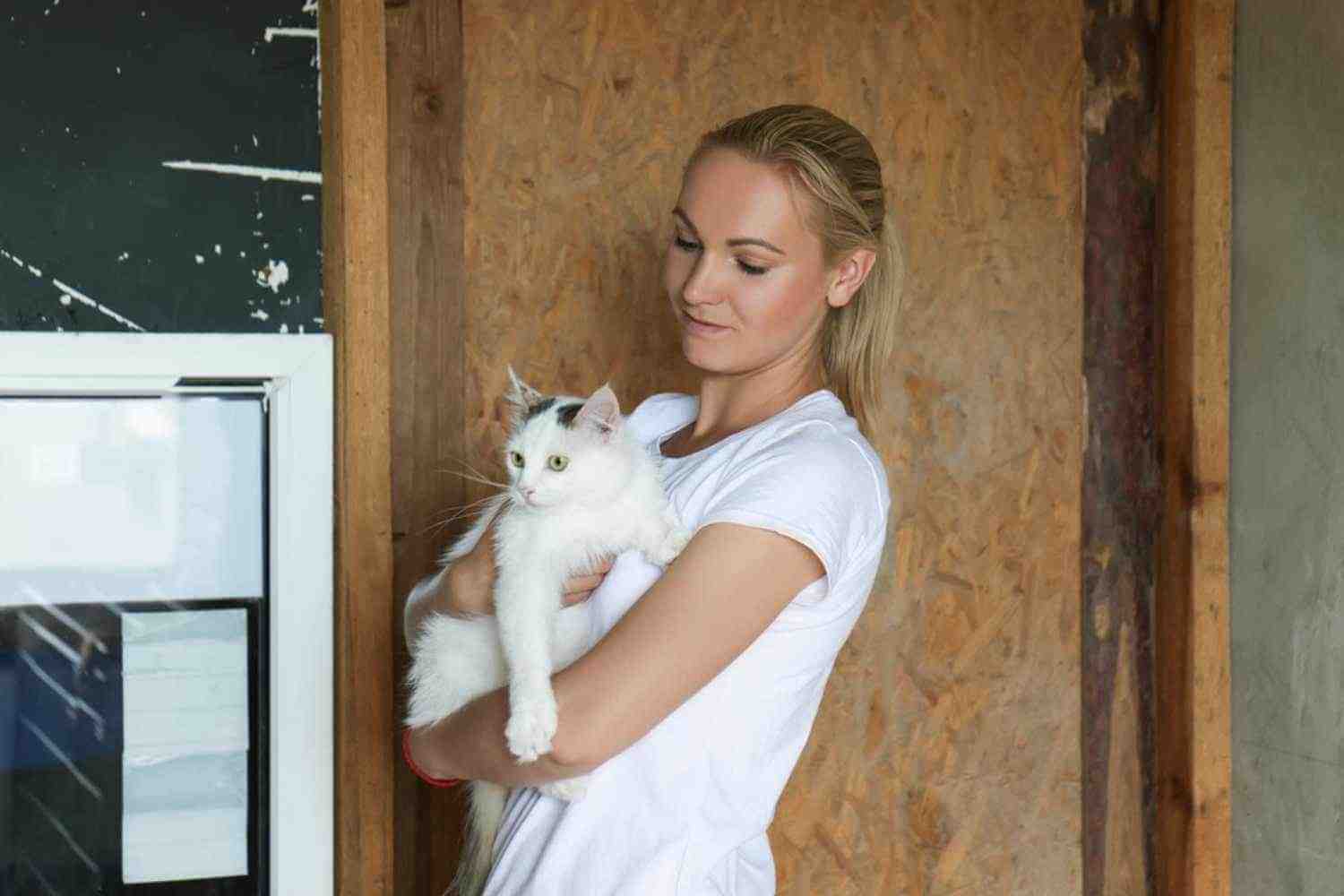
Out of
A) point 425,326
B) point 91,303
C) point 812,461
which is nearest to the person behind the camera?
point 812,461

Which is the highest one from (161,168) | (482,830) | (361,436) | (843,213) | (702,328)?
(161,168)

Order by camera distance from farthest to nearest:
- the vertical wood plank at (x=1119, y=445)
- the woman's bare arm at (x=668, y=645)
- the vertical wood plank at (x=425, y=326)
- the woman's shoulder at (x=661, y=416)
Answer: the vertical wood plank at (x=1119, y=445) < the vertical wood plank at (x=425, y=326) < the woman's shoulder at (x=661, y=416) < the woman's bare arm at (x=668, y=645)

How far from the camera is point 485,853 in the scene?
167cm

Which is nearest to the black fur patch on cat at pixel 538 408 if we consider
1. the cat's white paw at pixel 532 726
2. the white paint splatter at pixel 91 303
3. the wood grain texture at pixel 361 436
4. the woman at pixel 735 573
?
the woman at pixel 735 573

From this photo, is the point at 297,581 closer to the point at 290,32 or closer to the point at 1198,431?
the point at 290,32

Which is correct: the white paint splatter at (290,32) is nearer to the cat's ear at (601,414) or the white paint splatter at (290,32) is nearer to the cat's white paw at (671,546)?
the cat's ear at (601,414)

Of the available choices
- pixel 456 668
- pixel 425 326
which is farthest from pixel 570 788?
pixel 425 326

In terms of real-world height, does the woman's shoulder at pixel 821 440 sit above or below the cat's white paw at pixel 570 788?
above

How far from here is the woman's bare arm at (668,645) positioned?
4.33 ft

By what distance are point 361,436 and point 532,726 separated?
0.89m

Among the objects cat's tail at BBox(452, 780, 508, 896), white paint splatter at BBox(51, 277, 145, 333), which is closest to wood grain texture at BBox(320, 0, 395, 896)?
white paint splatter at BBox(51, 277, 145, 333)

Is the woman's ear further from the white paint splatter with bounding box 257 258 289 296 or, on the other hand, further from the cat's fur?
the white paint splatter with bounding box 257 258 289 296

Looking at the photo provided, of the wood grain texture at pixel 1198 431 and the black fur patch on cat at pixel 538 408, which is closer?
the black fur patch on cat at pixel 538 408

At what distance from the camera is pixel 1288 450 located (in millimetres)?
2250
